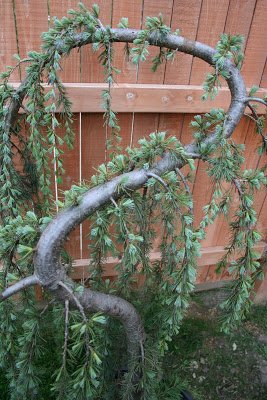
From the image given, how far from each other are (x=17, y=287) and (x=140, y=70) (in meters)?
1.37

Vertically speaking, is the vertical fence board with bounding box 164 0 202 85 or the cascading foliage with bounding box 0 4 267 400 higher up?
the vertical fence board with bounding box 164 0 202 85

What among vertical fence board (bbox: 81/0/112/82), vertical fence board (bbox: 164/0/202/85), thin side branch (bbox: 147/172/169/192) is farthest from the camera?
vertical fence board (bbox: 164/0/202/85)

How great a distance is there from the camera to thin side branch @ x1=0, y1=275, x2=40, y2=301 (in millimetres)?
1052

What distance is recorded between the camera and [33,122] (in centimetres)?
122

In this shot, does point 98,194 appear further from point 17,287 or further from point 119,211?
point 17,287

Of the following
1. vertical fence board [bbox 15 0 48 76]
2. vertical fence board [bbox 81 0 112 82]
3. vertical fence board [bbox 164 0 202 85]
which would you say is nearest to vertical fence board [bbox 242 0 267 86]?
vertical fence board [bbox 164 0 202 85]

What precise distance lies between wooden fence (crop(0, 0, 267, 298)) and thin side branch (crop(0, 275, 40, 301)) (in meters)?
0.78

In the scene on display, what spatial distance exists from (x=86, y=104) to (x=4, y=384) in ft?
5.73

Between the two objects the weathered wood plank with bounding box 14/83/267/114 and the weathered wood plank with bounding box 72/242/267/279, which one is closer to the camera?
the weathered wood plank with bounding box 14/83/267/114

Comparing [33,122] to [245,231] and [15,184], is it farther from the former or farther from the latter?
[245,231]

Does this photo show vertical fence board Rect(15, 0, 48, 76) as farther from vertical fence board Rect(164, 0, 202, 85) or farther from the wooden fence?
vertical fence board Rect(164, 0, 202, 85)

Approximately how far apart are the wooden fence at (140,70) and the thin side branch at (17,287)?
781 mm

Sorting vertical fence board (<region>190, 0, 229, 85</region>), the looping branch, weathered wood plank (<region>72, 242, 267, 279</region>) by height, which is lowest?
weathered wood plank (<region>72, 242, 267, 279</region>)

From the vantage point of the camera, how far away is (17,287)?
3.51 feet
